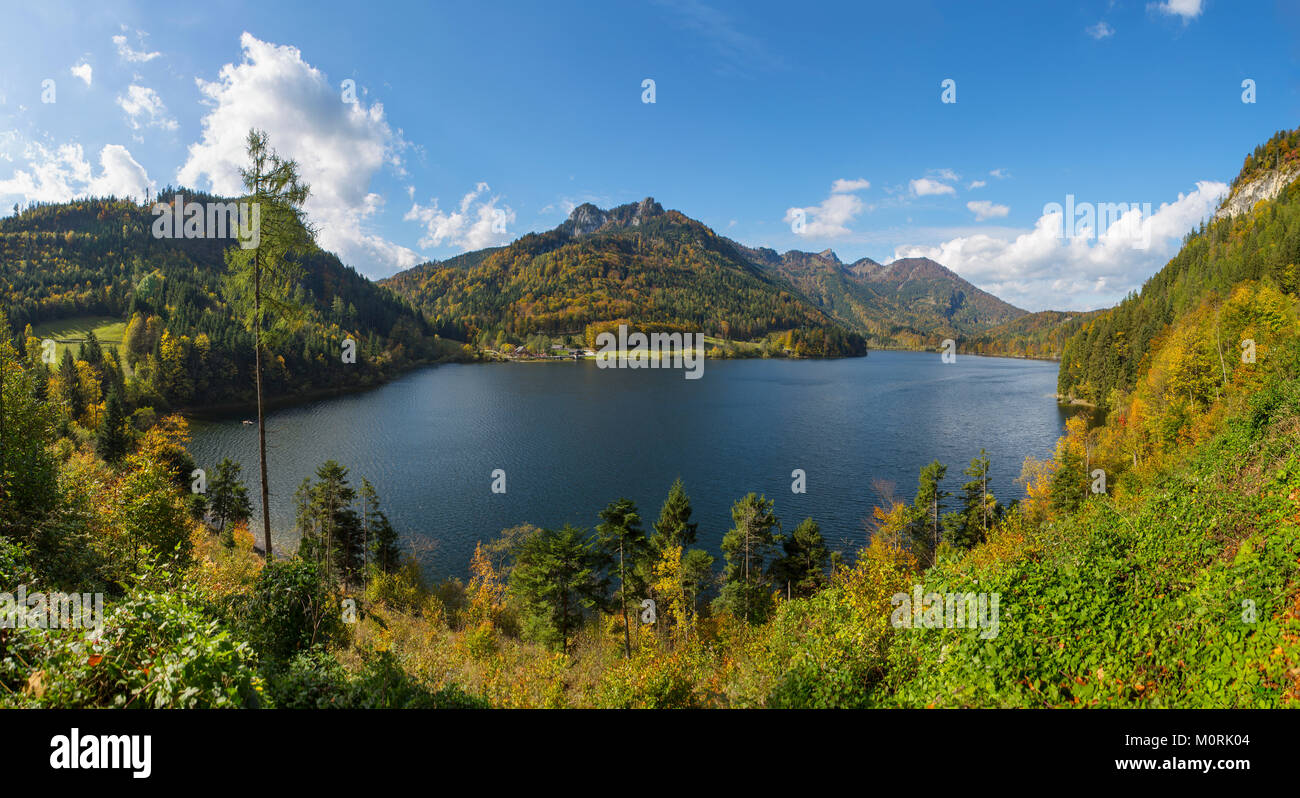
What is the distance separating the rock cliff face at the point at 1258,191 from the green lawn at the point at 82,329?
224954 mm

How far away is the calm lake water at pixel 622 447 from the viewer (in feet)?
132

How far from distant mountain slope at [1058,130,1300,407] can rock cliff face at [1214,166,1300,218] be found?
227 mm

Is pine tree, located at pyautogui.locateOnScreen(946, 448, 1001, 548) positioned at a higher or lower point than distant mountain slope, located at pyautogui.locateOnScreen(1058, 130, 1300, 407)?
lower

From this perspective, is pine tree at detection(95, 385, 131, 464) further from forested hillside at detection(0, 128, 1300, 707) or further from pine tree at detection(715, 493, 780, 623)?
pine tree at detection(715, 493, 780, 623)

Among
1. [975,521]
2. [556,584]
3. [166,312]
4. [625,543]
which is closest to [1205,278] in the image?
[975,521]

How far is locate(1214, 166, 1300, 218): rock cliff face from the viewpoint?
320 feet

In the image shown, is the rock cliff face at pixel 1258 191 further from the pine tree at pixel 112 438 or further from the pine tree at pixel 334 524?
the pine tree at pixel 112 438

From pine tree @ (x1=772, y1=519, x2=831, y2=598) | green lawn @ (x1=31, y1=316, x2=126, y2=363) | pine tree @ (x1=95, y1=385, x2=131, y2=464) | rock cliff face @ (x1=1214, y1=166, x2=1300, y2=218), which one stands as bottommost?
pine tree @ (x1=772, y1=519, x2=831, y2=598)

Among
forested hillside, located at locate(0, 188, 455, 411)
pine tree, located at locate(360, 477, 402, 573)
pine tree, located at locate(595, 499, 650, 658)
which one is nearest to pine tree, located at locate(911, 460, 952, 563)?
pine tree, located at locate(595, 499, 650, 658)

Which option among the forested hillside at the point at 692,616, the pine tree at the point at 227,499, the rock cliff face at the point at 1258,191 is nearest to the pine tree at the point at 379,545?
the forested hillside at the point at 692,616

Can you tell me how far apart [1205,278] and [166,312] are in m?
185

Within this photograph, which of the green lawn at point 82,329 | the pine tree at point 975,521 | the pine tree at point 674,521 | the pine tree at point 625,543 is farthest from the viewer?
the green lawn at point 82,329
